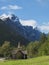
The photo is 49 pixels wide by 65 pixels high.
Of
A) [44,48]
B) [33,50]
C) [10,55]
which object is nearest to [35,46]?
[33,50]

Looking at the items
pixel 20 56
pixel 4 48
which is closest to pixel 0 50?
pixel 4 48

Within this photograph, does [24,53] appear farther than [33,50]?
Yes

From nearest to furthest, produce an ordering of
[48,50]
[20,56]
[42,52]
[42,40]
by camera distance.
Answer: [48,50] → [42,52] → [42,40] → [20,56]

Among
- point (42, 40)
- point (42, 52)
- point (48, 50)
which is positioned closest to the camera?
point (48, 50)

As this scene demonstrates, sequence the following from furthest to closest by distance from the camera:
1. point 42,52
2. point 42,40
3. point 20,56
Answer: point 20,56
point 42,40
point 42,52

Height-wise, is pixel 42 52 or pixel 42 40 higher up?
pixel 42 40

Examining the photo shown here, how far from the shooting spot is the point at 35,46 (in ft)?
503

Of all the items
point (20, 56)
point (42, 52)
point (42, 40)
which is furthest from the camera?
point (20, 56)

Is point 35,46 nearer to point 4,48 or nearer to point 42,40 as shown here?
point 42,40

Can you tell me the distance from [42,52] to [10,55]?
50.4 m

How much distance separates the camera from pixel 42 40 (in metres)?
144

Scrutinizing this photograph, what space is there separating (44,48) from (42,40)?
32.2 meters

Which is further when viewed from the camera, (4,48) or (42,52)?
(4,48)

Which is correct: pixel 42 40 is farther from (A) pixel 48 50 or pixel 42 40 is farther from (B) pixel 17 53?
(A) pixel 48 50
